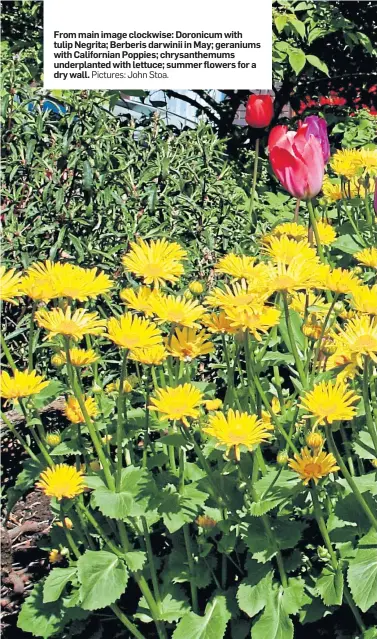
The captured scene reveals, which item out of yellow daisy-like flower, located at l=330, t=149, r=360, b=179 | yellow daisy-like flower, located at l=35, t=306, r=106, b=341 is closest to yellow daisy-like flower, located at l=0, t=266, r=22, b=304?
yellow daisy-like flower, located at l=35, t=306, r=106, b=341

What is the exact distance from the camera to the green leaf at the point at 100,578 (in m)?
1.38

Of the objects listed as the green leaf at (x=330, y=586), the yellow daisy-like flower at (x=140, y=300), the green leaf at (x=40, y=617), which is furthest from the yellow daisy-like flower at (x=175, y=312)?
the green leaf at (x=40, y=617)

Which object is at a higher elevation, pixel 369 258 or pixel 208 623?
pixel 369 258

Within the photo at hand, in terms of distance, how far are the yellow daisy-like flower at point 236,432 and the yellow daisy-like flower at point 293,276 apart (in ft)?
0.65

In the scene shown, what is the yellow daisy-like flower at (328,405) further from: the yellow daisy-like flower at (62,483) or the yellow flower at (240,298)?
the yellow daisy-like flower at (62,483)

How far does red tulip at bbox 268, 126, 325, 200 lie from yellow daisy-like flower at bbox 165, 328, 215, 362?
348 millimetres

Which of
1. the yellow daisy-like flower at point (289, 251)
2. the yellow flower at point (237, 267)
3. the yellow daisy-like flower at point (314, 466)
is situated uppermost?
the yellow daisy-like flower at point (289, 251)

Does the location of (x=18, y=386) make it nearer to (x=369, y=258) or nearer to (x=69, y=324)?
(x=69, y=324)

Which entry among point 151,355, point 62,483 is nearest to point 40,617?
point 62,483

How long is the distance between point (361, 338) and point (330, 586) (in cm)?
43

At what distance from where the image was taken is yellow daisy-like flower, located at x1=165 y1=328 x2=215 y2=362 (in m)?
1.36

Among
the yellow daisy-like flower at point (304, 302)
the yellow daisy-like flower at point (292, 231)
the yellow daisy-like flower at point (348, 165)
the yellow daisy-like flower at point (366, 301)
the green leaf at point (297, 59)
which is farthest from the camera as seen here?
the green leaf at point (297, 59)

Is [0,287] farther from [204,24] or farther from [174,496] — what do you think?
[204,24]

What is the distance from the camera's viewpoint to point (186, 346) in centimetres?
137
